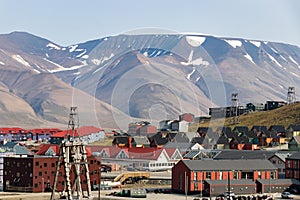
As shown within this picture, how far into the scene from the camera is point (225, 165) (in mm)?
40156

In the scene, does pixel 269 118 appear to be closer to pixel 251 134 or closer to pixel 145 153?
pixel 251 134

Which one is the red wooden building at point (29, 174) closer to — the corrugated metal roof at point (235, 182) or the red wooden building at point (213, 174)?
the red wooden building at point (213, 174)

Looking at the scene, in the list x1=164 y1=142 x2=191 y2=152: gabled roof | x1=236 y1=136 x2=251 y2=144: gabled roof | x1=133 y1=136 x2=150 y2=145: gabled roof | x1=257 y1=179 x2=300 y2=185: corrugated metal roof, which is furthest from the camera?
x1=133 y1=136 x2=150 y2=145: gabled roof

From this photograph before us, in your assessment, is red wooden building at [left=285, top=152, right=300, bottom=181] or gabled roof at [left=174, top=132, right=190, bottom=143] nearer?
red wooden building at [left=285, top=152, right=300, bottom=181]

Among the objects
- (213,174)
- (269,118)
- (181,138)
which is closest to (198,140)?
(181,138)

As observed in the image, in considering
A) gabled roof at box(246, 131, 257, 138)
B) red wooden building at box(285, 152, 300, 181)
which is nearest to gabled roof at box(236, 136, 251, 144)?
gabled roof at box(246, 131, 257, 138)

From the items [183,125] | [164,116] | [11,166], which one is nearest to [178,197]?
[11,166]

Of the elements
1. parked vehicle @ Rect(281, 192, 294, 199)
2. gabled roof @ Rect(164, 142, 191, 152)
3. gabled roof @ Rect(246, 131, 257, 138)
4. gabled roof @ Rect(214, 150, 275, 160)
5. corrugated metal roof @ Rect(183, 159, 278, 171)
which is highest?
gabled roof @ Rect(246, 131, 257, 138)

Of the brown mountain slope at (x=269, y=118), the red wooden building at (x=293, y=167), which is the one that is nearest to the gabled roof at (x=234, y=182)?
the red wooden building at (x=293, y=167)

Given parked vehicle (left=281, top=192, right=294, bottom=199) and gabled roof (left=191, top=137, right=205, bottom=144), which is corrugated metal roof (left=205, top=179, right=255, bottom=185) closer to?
parked vehicle (left=281, top=192, right=294, bottom=199)

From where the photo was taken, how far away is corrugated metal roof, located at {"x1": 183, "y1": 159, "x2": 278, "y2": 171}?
39300mm

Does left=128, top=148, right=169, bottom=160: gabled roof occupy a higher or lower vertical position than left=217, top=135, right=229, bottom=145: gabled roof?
lower

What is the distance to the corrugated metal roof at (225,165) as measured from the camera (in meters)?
39.3

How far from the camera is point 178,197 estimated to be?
36.7m
